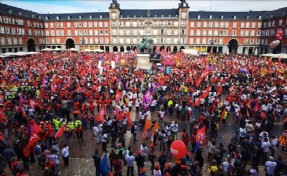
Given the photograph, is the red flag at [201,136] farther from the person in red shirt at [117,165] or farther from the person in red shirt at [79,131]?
the person in red shirt at [79,131]

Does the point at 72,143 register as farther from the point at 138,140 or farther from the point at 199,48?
the point at 199,48

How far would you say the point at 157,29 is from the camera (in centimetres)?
7606

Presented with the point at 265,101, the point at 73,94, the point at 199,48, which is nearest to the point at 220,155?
the point at 265,101

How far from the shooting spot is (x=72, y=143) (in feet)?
42.0

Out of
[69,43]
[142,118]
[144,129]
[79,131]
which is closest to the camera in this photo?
[79,131]

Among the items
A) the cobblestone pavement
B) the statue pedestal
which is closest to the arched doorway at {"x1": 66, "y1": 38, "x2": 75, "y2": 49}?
the statue pedestal

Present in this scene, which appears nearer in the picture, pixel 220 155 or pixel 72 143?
pixel 220 155

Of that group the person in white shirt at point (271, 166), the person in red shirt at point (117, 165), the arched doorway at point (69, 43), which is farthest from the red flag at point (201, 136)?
the arched doorway at point (69, 43)

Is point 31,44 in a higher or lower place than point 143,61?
higher

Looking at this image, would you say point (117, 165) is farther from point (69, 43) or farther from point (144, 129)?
point (69, 43)

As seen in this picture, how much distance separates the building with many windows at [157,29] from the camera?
245ft

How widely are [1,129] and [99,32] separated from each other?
69.4 meters

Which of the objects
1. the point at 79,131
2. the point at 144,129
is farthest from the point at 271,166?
the point at 79,131

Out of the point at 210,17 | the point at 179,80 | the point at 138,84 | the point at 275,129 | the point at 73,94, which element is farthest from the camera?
the point at 210,17
